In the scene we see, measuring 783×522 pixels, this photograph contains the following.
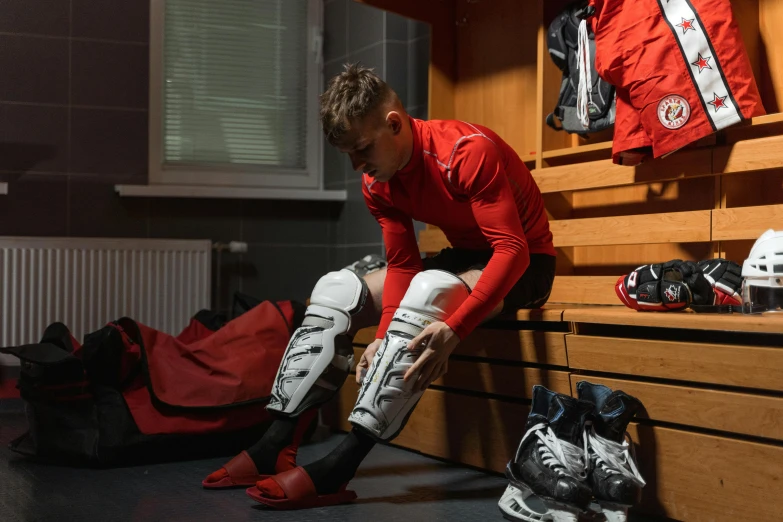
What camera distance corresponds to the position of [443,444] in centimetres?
230

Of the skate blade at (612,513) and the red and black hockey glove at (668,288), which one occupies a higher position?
the red and black hockey glove at (668,288)

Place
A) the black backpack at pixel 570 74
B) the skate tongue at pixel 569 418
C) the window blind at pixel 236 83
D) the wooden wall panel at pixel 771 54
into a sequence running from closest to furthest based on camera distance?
the skate tongue at pixel 569 418 < the wooden wall panel at pixel 771 54 < the black backpack at pixel 570 74 < the window blind at pixel 236 83

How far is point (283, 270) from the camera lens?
3.85 meters

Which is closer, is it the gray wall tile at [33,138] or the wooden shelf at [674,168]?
the wooden shelf at [674,168]

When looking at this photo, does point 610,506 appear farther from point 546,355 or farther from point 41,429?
point 41,429

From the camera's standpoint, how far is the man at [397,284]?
1743 mm

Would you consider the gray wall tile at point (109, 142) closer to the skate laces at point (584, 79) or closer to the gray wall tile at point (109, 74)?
the gray wall tile at point (109, 74)

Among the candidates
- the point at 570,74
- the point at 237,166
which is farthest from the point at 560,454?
the point at 237,166

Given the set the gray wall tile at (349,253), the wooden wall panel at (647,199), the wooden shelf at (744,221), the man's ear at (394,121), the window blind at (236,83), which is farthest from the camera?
the window blind at (236,83)

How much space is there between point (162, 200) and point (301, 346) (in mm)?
1903

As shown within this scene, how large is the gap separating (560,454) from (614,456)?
0.34ft

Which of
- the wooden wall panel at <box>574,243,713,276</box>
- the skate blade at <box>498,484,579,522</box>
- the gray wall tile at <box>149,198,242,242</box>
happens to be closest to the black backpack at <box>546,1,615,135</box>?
the wooden wall panel at <box>574,243,713,276</box>

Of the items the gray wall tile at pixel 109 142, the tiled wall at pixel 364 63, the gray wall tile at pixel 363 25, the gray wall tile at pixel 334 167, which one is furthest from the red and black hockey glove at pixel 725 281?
the gray wall tile at pixel 109 142

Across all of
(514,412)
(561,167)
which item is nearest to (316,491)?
(514,412)
